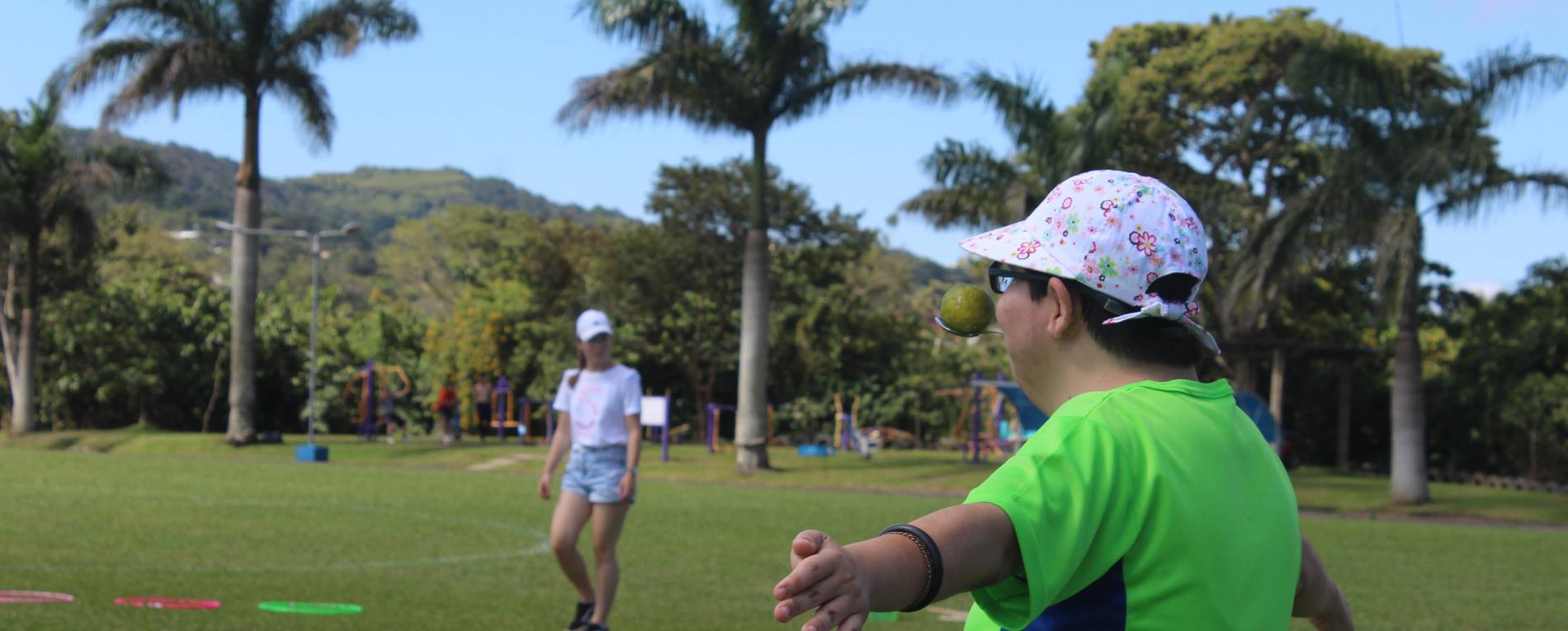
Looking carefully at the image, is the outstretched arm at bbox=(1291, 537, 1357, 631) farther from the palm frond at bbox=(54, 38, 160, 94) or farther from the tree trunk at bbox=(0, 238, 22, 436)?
the tree trunk at bbox=(0, 238, 22, 436)

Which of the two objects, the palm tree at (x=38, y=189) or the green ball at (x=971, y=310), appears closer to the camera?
the green ball at (x=971, y=310)

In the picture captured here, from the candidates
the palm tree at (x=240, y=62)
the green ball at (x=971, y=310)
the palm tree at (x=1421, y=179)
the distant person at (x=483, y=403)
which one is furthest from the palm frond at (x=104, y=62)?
the green ball at (x=971, y=310)

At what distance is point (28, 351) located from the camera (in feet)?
116

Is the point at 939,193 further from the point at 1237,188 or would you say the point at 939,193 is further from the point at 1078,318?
the point at 1078,318

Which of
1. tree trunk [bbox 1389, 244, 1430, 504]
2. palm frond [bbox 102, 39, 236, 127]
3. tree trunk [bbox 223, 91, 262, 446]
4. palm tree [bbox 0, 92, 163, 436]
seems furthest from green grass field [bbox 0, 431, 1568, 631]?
palm tree [bbox 0, 92, 163, 436]

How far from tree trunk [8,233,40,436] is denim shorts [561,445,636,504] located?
31.4 metres

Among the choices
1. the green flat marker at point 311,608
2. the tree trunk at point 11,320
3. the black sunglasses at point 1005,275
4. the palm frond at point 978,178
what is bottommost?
the green flat marker at point 311,608

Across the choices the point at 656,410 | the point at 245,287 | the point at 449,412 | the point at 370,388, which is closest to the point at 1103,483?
the point at 656,410

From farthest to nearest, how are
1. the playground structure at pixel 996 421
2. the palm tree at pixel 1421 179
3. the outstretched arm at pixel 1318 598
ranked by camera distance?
the playground structure at pixel 996 421
the palm tree at pixel 1421 179
the outstretched arm at pixel 1318 598

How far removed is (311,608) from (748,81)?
18119mm

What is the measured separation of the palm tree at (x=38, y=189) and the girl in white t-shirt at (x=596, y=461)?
29074mm

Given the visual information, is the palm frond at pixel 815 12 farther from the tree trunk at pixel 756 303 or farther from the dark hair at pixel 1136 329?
the dark hair at pixel 1136 329

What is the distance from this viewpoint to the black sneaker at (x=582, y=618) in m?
8.10

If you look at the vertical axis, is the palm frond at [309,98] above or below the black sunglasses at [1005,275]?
above
